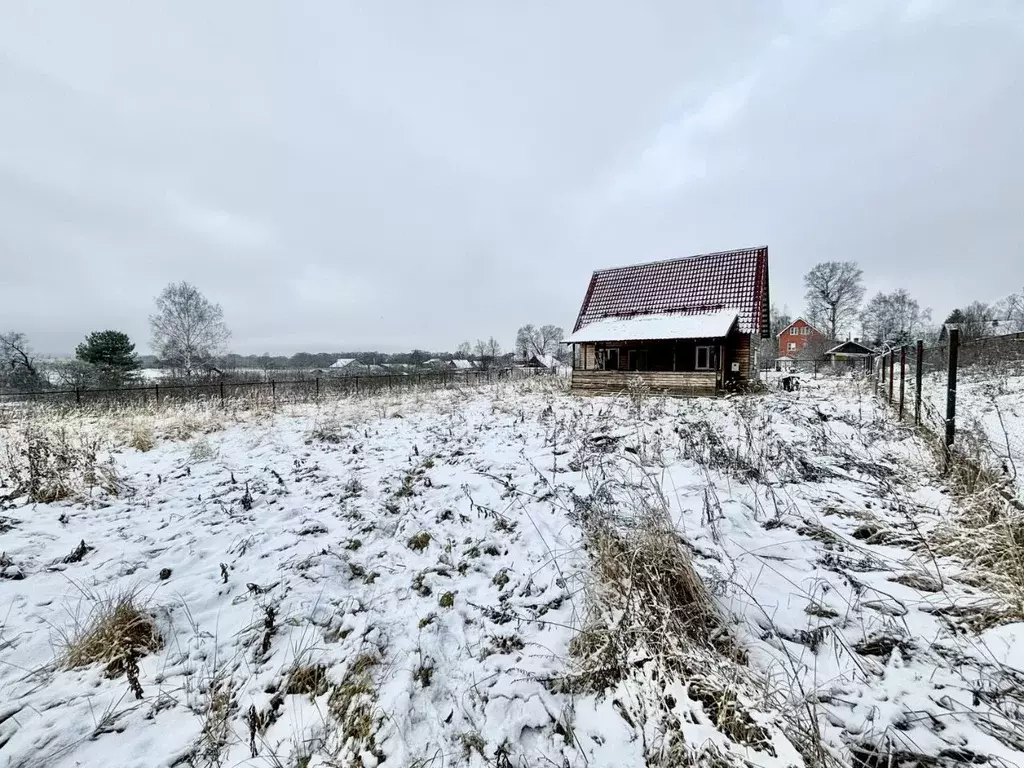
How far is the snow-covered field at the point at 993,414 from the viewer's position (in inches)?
162

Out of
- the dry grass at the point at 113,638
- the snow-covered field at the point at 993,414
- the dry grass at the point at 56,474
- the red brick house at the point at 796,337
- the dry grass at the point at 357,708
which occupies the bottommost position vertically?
the dry grass at the point at 357,708

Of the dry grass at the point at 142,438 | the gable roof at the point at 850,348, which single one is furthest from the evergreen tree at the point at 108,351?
the gable roof at the point at 850,348

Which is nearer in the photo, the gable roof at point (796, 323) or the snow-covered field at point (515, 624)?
the snow-covered field at point (515, 624)

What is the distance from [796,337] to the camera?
60.3m

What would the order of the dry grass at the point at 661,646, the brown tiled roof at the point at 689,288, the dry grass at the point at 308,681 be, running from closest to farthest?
1. the dry grass at the point at 661,646
2. the dry grass at the point at 308,681
3. the brown tiled roof at the point at 689,288

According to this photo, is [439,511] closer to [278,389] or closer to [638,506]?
[638,506]

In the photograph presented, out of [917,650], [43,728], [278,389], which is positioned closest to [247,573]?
[43,728]

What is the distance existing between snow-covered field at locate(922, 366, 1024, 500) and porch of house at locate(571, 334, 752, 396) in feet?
18.7

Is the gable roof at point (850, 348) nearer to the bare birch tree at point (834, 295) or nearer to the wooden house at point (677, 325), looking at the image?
the bare birch tree at point (834, 295)

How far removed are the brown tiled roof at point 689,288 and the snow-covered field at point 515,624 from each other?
13830 millimetres

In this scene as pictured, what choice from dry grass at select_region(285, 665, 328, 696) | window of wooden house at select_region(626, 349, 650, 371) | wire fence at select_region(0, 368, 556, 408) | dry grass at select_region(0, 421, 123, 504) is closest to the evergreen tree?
wire fence at select_region(0, 368, 556, 408)

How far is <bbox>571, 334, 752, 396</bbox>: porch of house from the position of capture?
1476 cm

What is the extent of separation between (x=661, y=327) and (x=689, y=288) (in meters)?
3.63

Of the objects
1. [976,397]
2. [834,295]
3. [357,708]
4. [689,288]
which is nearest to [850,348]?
[834,295]
